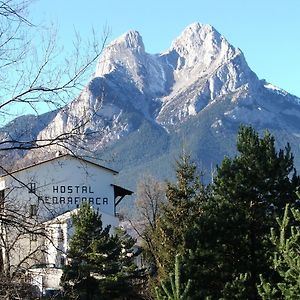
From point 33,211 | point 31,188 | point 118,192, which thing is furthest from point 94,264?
point 118,192

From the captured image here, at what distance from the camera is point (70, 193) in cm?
5225

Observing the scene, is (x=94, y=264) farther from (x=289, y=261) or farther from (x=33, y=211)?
(x=33, y=211)

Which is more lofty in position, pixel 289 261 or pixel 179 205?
pixel 179 205

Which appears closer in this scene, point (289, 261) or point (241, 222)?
point (289, 261)

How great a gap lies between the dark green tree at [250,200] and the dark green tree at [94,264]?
820 centimetres

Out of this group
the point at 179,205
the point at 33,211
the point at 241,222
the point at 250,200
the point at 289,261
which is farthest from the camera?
the point at 179,205

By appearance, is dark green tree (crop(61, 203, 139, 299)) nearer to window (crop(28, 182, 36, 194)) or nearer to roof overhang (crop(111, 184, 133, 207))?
window (crop(28, 182, 36, 194))

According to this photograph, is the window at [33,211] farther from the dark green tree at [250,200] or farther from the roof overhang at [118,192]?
the roof overhang at [118,192]

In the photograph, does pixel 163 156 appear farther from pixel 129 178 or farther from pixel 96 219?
pixel 96 219

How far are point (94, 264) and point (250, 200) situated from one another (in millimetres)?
9871

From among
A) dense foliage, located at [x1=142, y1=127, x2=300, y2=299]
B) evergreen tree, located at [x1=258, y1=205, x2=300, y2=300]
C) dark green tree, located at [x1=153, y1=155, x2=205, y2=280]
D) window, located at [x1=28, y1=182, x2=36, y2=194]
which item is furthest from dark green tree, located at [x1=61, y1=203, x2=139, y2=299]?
window, located at [x1=28, y1=182, x2=36, y2=194]

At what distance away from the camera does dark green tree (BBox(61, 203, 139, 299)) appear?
28734mm

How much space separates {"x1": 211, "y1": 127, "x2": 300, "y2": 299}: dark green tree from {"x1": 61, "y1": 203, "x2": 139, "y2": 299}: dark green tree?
8.20m

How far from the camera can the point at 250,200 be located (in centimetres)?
2236
